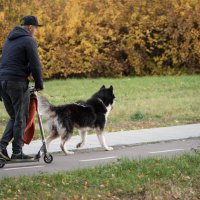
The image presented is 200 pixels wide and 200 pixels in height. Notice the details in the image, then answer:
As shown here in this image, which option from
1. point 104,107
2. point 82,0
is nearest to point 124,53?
point 82,0

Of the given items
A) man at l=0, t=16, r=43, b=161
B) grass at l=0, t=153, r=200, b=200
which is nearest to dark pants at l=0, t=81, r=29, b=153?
man at l=0, t=16, r=43, b=161

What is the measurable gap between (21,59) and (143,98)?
39.6ft

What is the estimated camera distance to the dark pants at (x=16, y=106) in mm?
10828

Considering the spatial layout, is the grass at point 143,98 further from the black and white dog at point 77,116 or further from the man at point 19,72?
the man at point 19,72

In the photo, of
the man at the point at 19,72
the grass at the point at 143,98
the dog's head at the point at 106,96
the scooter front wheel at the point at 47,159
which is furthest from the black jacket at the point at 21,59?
the grass at the point at 143,98

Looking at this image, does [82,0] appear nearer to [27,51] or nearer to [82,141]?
[82,141]

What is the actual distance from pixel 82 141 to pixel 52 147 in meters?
0.65

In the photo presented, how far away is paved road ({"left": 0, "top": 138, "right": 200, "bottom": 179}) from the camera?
10.9 metres

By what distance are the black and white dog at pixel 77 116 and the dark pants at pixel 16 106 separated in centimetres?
88

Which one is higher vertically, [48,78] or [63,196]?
[63,196]

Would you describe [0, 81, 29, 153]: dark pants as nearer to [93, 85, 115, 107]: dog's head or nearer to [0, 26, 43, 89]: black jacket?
[0, 26, 43, 89]: black jacket

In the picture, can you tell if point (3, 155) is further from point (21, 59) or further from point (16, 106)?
point (21, 59)

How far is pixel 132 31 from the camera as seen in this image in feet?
106

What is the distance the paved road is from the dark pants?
45 centimetres
